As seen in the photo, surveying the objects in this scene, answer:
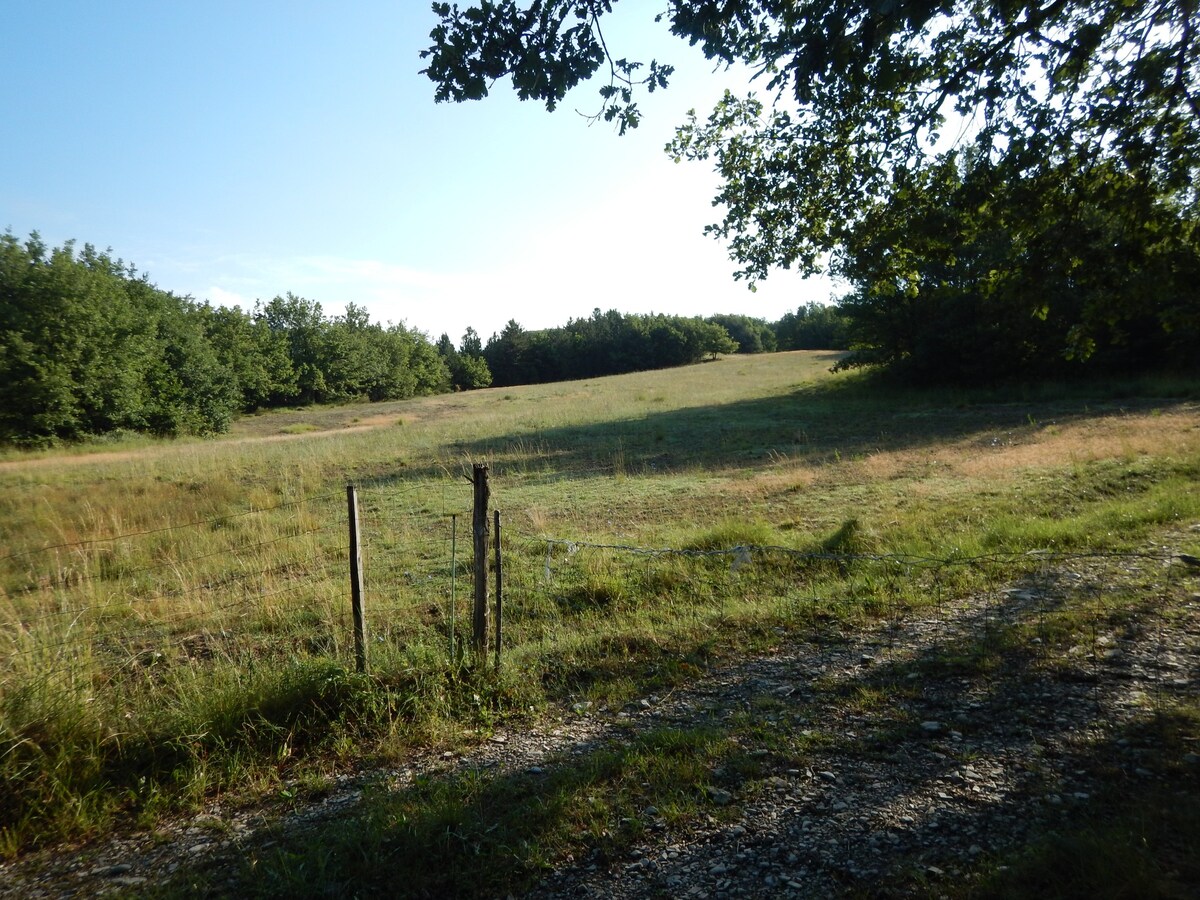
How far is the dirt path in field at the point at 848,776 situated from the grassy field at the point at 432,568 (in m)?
0.38

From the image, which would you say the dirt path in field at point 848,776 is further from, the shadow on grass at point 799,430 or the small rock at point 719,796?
the shadow on grass at point 799,430

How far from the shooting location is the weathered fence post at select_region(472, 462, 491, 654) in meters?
5.51

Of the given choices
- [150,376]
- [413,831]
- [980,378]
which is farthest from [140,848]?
[150,376]

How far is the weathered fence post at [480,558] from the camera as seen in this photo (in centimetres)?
551

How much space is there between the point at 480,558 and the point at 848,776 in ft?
9.77

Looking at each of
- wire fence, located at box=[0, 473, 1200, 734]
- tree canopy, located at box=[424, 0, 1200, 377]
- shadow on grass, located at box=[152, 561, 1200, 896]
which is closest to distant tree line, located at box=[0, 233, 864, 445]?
wire fence, located at box=[0, 473, 1200, 734]

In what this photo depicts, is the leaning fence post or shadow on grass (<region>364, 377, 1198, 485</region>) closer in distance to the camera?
the leaning fence post

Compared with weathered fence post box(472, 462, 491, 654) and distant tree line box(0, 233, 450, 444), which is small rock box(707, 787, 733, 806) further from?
distant tree line box(0, 233, 450, 444)

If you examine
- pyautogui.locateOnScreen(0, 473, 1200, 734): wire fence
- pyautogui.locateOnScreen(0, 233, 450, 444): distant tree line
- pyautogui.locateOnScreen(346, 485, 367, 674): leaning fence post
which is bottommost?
pyautogui.locateOnScreen(0, 473, 1200, 734): wire fence

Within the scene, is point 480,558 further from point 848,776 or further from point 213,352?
point 213,352

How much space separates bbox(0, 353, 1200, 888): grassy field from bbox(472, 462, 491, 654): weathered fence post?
0.21m

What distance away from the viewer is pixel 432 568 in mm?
9719

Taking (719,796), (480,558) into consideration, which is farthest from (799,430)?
(719,796)

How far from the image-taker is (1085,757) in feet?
12.5
